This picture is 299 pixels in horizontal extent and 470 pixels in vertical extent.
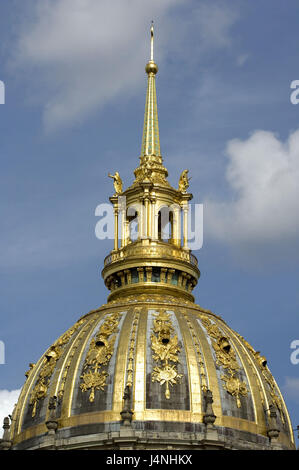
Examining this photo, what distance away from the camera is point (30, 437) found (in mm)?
105750

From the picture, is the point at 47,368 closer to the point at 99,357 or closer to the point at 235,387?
the point at 99,357

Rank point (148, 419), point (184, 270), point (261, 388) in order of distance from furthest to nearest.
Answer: point (184, 270), point (261, 388), point (148, 419)

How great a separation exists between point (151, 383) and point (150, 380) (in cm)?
26

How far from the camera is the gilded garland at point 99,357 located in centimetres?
10444

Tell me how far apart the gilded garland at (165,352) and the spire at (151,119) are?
23.4 metres

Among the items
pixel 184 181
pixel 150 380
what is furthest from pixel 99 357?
pixel 184 181

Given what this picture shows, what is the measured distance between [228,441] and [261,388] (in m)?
7.60

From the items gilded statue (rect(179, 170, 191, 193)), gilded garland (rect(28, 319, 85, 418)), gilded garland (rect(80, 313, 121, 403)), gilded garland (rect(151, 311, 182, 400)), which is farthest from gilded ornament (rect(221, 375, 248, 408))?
gilded statue (rect(179, 170, 191, 193))

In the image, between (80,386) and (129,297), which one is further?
(129,297)

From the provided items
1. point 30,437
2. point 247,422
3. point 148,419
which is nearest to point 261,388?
point 247,422

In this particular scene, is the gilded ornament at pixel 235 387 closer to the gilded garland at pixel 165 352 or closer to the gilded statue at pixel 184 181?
the gilded garland at pixel 165 352
